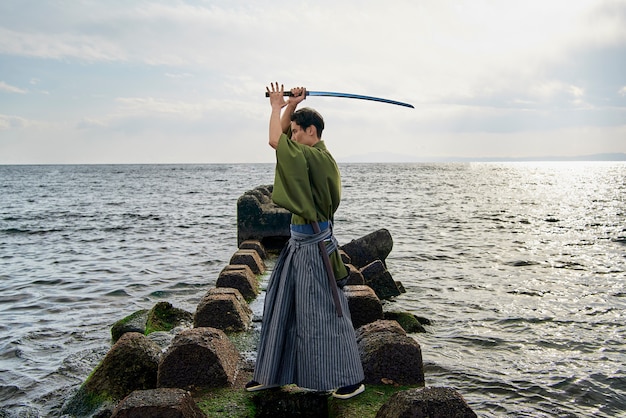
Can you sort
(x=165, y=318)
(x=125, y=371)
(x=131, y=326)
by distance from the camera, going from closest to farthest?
(x=125, y=371) → (x=131, y=326) → (x=165, y=318)

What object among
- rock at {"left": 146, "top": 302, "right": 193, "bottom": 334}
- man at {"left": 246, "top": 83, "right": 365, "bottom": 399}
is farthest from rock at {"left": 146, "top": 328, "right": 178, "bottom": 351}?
man at {"left": 246, "top": 83, "right": 365, "bottom": 399}

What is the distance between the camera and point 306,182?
11.7 ft

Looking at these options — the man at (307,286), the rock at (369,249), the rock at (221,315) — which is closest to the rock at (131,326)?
the rock at (221,315)

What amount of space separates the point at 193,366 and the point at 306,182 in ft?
4.73

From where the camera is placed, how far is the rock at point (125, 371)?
4348mm

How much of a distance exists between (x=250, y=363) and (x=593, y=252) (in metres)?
13.3

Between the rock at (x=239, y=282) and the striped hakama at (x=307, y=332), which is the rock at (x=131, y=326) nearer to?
the rock at (x=239, y=282)

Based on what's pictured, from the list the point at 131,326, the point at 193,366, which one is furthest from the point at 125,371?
the point at 131,326

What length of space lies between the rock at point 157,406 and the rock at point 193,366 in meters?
0.70

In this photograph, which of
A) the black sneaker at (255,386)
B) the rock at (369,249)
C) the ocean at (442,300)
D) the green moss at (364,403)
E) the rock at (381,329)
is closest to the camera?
the green moss at (364,403)

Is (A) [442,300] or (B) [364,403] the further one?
(A) [442,300]

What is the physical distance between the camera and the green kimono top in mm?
3525

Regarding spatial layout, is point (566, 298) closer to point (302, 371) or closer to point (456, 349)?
point (456, 349)

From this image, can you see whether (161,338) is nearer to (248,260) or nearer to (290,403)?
(248,260)
